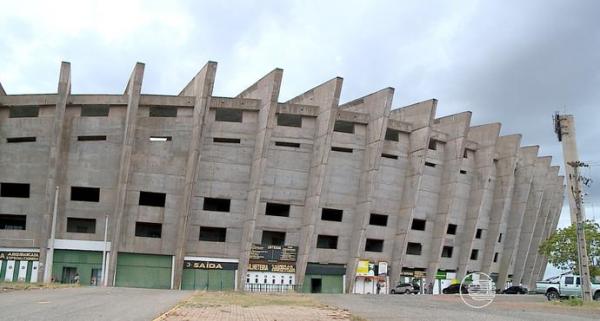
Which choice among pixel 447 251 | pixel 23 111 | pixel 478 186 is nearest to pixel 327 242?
pixel 447 251

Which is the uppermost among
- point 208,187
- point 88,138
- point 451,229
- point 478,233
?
point 88,138

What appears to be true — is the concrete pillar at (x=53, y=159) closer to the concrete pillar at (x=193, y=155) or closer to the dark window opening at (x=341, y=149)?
the concrete pillar at (x=193, y=155)

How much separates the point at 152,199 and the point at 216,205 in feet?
18.3

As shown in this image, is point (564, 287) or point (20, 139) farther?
point (20, 139)

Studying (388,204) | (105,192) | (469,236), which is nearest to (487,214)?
(469,236)

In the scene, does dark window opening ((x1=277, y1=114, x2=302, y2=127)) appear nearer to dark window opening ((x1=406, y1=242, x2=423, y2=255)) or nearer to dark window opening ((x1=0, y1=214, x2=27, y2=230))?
dark window opening ((x1=406, y1=242, x2=423, y2=255))

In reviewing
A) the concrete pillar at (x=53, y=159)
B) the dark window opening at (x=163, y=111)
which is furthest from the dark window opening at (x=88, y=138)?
the dark window opening at (x=163, y=111)

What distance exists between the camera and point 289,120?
50.6m

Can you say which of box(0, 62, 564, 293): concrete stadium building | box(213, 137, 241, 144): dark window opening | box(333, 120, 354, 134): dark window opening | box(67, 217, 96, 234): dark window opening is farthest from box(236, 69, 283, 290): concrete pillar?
box(67, 217, 96, 234): dark window opening

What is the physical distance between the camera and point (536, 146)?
6750 centimetres

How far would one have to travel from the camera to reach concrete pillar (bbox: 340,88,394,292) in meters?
48.1

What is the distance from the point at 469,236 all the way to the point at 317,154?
2215cm

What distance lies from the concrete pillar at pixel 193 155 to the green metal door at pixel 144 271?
5.11 ft

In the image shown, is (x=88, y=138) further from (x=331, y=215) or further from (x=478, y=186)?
(x=478, y=186)
